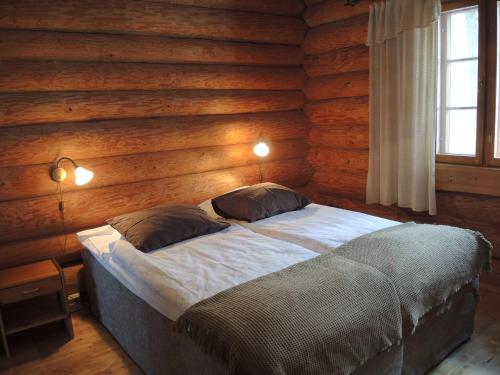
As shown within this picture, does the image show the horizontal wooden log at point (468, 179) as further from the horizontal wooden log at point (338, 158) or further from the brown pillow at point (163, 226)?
the brown pillow at point (163, 226)

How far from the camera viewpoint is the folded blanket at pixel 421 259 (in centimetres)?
212

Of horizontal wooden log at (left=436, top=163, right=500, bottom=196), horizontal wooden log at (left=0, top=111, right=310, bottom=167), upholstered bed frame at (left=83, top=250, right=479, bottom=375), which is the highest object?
horizontal wooden log at (left=0, top=111, right=310, bottom=167)

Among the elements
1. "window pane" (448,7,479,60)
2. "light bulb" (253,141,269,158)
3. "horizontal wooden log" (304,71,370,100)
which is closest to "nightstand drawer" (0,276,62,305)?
"light bulb" (253,141,269,158)

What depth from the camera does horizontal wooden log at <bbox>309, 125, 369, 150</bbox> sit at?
410 centimetres

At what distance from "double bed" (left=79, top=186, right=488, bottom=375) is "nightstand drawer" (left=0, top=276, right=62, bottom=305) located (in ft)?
0.92

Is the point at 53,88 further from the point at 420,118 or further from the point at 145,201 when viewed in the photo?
the point at 420,118

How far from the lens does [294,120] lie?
4.49m

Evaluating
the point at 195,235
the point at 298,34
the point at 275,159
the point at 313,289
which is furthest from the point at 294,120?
the point at 313,289

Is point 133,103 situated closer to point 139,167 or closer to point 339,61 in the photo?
point 139,167

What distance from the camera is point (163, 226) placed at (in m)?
2.89

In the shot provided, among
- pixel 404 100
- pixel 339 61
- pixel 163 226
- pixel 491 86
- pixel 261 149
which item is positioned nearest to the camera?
pixel 163 226

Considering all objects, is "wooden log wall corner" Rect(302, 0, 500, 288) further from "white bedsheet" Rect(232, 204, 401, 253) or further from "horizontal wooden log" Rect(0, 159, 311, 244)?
"white bedsheet" Rect(232, 204, 401, 253)


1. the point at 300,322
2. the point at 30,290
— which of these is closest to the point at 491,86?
the point at 300,322

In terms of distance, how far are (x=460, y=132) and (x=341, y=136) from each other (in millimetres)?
1127
